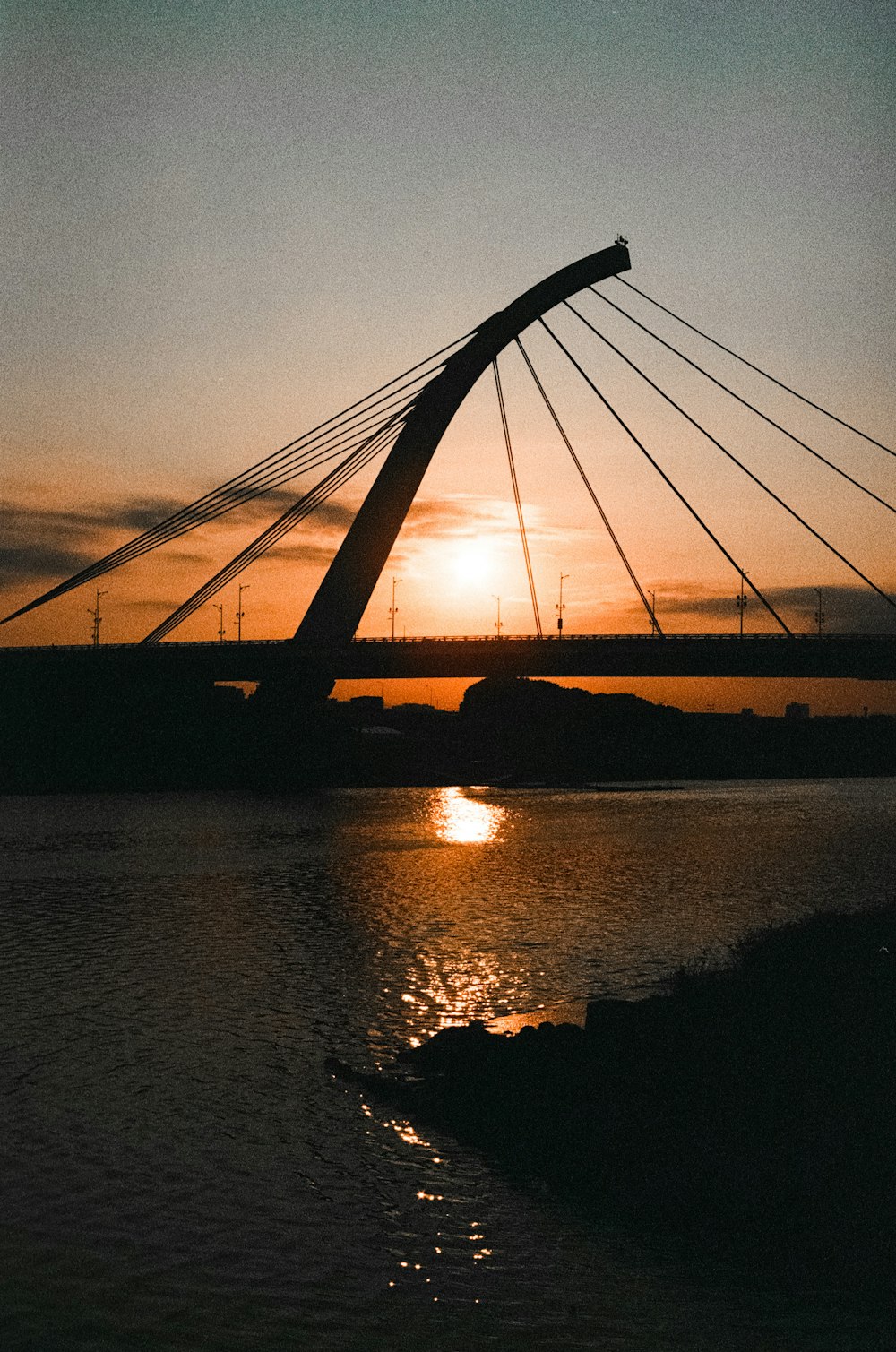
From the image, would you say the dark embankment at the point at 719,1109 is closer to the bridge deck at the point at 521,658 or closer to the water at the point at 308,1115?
the water at the point at 308,1115

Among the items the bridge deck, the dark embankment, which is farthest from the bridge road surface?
the dark embankment

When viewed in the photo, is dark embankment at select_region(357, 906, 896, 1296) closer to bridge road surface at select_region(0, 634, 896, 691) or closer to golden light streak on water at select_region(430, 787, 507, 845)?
golden light streak on water at select_region(430, 787, 507, 845)

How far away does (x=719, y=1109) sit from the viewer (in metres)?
11.6

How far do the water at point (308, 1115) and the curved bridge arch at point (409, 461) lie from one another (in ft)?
75.4

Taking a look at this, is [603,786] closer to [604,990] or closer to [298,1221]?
[604,990]

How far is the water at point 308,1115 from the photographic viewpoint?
362 inches

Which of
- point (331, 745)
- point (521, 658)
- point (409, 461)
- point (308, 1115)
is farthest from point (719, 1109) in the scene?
point (331, 745)

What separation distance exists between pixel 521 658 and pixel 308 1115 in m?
60.9

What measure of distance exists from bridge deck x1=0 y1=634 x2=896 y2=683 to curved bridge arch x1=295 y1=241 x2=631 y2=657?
14.4 feet

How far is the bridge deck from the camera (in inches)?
2783

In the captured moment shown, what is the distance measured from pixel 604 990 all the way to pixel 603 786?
89445 millimetres

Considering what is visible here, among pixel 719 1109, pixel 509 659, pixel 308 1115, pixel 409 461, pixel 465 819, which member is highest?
pixel 409 461

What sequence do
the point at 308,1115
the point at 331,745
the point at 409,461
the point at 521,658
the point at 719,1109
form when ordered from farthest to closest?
the point at 331,745
the point at 521,658
the point at 409,461
the point at 308,1115
the point at 719,1109

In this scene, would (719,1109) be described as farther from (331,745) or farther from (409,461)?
(331,745)
